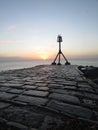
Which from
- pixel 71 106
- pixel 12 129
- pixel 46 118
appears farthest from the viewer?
pixel 71 106

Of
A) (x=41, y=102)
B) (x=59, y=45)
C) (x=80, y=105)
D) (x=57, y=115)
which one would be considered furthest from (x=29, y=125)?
(x=59, y=45)

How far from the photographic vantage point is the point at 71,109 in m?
3.22

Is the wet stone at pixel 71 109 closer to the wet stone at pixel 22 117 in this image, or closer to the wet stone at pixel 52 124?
the wet stone at pixel 52 124

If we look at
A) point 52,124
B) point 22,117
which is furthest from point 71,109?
point 22,117

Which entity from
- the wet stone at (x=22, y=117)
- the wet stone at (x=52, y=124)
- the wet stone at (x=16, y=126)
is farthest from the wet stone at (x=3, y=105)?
the wet stone at (x=52, y=124)

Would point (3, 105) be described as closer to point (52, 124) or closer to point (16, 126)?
point (16, 126)

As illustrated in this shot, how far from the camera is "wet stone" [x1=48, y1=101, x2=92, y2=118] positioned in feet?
9.72

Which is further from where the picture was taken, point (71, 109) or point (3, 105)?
point (3, 105)

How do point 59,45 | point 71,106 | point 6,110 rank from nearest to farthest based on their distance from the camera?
point 6,110 < point 71,106 < point 59,45

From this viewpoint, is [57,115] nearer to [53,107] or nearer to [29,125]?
[53,107]

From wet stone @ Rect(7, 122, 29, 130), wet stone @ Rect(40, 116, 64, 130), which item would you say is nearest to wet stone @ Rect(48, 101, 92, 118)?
wet stone @ Rect(40, 116, 64, 130)

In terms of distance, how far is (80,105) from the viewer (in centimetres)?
351

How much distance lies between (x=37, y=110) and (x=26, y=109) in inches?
9.3

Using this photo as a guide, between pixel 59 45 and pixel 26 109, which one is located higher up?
pixel 59 45
